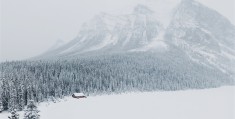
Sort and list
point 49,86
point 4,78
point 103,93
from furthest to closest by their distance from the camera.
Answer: point 103,93, point 49,86, point 4,78

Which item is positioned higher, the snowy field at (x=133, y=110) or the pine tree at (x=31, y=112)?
the pine tree at (x=31, y=112)

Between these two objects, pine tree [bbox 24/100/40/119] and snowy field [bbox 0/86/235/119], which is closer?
pine tree [bbox 24/100/40/119]

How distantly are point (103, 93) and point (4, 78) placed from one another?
5359 cm

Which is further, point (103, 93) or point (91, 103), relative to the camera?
point (103, 93)

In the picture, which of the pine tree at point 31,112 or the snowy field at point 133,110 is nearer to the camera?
the pine tree at point 31,112

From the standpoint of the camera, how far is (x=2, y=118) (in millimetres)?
114875

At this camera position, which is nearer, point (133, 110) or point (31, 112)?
point (31, 112)

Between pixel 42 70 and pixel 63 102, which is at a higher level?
pixel 42 70

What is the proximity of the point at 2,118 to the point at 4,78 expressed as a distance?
2931cm

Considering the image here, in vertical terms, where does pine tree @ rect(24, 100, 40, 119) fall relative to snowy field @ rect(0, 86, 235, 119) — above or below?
above

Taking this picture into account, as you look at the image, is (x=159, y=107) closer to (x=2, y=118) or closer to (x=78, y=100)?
(x=78, y=100)

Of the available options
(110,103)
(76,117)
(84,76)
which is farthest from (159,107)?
(84,76)

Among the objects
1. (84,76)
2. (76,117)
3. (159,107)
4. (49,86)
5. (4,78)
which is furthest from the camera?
(84,76)

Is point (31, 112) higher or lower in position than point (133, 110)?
higher
